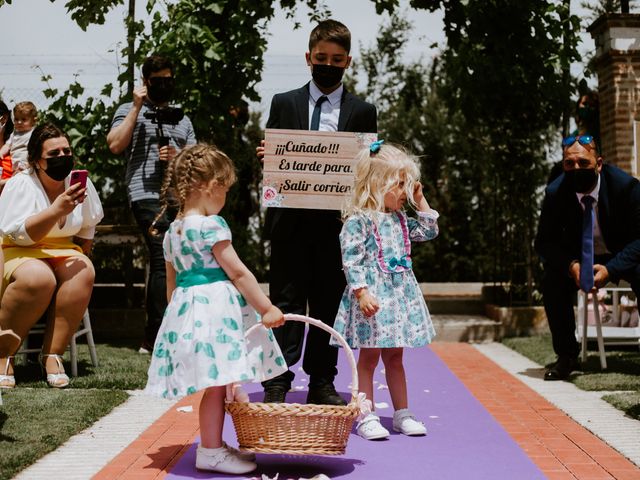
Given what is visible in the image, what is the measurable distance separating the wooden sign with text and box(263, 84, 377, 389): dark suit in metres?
0.14

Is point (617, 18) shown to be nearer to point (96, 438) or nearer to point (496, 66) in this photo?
point (496, 66)

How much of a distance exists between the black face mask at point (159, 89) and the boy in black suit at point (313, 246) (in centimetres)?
218

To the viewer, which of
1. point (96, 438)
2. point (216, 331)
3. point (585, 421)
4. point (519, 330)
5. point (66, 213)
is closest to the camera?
point (216, 331)

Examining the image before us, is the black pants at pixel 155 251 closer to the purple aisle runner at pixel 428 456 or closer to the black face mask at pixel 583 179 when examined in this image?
the purple aisle runner at pixel 428 456

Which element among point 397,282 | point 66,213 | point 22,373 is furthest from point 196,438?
point 22,373

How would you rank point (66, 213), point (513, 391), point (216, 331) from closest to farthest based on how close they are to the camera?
point (216, 331) → point (66, 213) → point (513, 391)

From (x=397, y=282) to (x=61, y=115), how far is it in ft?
18.2

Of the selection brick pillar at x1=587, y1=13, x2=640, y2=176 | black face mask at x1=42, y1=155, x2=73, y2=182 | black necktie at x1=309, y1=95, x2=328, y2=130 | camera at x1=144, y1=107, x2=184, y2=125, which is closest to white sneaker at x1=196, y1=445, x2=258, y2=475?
black necktie at x1=309, y1=95, x2=328, y2=130

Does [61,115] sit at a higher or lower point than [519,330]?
higher

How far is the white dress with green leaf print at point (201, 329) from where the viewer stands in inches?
164

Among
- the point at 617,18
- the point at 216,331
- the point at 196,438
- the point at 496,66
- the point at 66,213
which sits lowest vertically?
the point at 196,438

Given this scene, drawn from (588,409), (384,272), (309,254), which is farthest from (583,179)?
(384,272)

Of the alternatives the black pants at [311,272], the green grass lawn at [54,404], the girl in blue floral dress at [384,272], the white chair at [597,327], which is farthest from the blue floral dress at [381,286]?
the white chair at [597,327]

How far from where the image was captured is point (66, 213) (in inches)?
241
